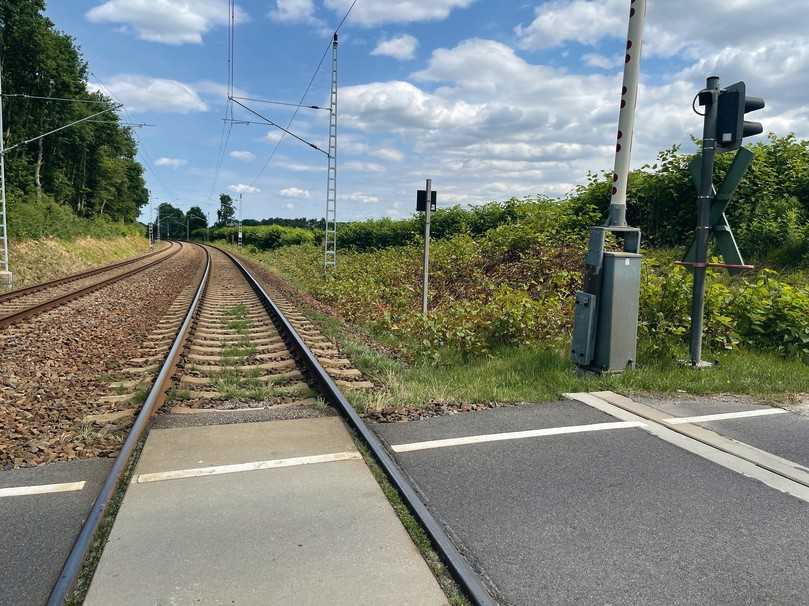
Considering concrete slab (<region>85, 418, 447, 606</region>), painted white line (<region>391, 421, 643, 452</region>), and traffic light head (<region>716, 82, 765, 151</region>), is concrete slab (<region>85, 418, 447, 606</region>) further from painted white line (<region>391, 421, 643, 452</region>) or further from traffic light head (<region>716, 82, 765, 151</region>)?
traffic light head (<region>716, 82, 765, 151</region>)

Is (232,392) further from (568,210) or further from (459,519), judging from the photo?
(568,210)

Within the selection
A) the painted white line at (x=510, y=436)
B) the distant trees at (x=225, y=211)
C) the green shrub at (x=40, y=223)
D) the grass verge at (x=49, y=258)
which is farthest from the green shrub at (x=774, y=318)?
the distant trees at (x=225, y=211)

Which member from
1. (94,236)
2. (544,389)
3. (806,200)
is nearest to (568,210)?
(806,200)

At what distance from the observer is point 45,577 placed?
295 cm

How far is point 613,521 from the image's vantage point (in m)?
3.52

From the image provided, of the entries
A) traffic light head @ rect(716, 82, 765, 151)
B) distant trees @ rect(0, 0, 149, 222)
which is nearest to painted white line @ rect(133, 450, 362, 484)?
traffic light head @ rect(716, 82, 765, 151)

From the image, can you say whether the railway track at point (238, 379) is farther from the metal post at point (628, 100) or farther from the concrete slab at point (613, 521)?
the metal post at point (628, 100)

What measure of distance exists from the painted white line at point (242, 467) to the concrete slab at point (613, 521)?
49cm

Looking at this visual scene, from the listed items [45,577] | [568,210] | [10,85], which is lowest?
[45,577]

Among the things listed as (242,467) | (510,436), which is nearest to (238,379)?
(242,467)

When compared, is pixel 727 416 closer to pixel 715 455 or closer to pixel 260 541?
pixel 715 455

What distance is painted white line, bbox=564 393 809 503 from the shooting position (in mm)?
4012

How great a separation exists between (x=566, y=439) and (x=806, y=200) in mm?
11155

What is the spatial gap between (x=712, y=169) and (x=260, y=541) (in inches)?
256
